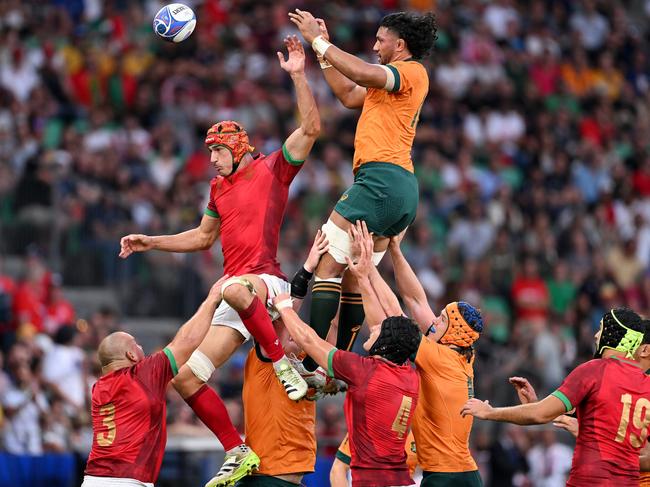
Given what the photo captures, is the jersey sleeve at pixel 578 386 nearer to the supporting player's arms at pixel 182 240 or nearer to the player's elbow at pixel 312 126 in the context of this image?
the player's elbow at pixel 312 126

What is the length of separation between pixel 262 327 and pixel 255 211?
3.23ft

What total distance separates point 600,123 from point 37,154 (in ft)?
33.5

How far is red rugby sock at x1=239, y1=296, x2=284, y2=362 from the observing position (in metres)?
9.59

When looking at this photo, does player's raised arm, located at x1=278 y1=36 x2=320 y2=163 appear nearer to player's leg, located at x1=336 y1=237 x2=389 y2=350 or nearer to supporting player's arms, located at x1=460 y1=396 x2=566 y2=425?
player's leg, located at x1=336 y1=237 x2=389 y2=350

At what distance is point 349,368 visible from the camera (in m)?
9.08

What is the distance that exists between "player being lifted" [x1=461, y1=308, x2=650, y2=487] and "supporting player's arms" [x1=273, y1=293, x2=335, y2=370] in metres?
→ 1.00

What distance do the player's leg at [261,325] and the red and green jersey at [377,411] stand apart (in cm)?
54

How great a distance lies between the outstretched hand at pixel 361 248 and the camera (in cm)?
969

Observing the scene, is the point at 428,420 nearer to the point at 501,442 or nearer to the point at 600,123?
the point at 501,442

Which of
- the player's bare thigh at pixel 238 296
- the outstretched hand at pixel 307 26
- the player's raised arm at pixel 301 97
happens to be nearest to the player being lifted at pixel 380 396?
the player's bare thigh at pixel 238 296

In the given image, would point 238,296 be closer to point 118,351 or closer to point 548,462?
point 118,351

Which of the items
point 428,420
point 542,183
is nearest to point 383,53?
point 428,420

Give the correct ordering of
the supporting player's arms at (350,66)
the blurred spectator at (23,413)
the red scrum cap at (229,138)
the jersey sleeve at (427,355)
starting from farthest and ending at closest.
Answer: the blurred spectator at (23,413)
the red scrum cap at (229,138)
the jersey sleeve at (427,355)
the supporting player's arms at (350,66)

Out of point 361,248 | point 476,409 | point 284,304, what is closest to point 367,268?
point 361,248
